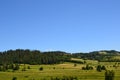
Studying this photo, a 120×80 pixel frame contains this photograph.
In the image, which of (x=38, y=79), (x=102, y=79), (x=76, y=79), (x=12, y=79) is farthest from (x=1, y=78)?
(x=102, y=79)

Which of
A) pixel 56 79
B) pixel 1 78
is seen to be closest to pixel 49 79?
pixel 56 79

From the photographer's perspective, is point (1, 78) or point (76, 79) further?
point (1, 78)

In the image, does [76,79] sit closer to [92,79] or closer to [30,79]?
[92,79]

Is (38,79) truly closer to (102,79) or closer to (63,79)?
(63,79)

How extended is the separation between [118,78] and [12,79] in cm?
7019

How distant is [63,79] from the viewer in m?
178

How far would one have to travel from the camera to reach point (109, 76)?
163125 millimetres

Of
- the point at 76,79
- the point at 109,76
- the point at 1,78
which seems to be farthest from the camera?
the point at 1,78

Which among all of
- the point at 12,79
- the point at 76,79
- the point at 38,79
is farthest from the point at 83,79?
the point at 12,79

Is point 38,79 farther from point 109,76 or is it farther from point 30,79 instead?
point 109,76

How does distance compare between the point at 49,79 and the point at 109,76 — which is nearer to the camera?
the point at 109,76

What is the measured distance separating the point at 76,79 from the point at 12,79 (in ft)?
139

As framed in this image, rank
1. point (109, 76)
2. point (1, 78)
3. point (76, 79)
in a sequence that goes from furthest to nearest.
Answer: point (1, 78), point (76, 79), point (109, 76)

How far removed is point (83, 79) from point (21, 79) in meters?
41.3
